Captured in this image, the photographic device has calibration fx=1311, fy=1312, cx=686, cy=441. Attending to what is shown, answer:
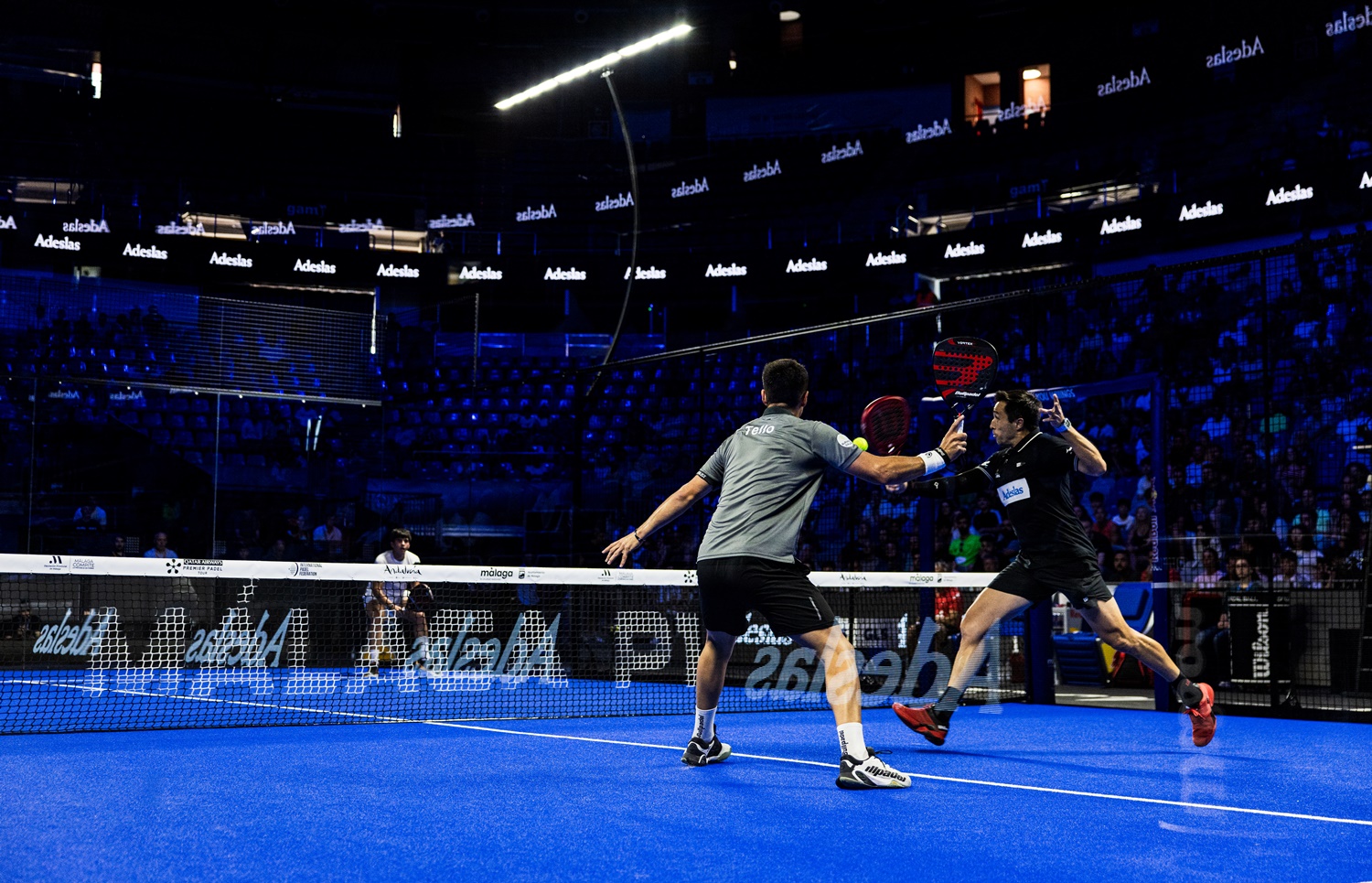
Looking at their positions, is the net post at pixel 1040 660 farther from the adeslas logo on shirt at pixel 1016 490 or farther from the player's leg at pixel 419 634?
the player's leg at pixel 419 634

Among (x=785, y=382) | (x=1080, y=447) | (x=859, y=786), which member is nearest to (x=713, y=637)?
(x=859, y=786)

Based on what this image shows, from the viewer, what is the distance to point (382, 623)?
13641mm

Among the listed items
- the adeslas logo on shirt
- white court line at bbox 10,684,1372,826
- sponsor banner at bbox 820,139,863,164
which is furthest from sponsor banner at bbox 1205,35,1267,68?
white court line at bbox 10,684,1372,826

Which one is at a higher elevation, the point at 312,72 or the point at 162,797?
the point at 312,72

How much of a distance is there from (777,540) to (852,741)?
3.18 feet

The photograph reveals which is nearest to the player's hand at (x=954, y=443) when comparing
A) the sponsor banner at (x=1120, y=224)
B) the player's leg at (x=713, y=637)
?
the player's leg at (x=713, y=637)

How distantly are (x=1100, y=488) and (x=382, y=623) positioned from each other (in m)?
11.8

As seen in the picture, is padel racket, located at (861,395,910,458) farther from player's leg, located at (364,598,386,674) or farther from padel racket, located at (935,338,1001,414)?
player's leg, located at (364,598,386,674)

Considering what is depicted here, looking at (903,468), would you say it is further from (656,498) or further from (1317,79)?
(1317,79)

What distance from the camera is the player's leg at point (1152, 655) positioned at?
736 cm

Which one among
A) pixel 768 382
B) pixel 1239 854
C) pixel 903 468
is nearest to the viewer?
pixel 1239 854

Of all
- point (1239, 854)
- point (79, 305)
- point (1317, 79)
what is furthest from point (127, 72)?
point (1239, 854)

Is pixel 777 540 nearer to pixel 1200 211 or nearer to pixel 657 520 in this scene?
pixel 657 520

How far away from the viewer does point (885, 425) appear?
7.49 meters
